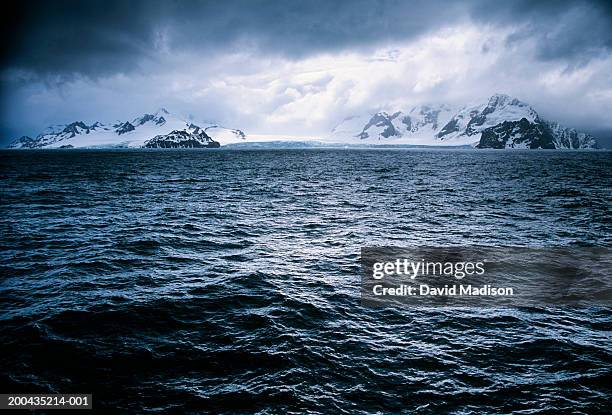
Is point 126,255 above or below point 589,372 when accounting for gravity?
above

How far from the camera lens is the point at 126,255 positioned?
2458 centimetres

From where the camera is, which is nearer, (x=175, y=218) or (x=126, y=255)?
(x=126, y=255)

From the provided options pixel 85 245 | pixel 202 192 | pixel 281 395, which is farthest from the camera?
pixel 202 192

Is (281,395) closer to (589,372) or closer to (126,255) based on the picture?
(589,372)

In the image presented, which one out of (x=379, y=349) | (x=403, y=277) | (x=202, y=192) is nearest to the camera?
(x=379, y=349)

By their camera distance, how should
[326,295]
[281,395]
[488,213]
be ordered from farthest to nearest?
[488,213], [326,295], [281,395]

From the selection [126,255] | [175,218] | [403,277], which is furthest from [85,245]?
[403,277]

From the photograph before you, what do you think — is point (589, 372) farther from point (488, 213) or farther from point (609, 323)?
point (488, 213)

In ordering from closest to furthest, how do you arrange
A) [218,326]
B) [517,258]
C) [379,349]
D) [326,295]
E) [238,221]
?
[379,349] → [218,326] → [326,295] → [517,258] → [238,221]

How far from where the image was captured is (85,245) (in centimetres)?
2647

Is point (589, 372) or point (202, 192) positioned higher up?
point (202, 192)

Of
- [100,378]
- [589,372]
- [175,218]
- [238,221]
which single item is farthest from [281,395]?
[175,218]

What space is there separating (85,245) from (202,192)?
30.5 metres

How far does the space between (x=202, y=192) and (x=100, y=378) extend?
46.2 metres
